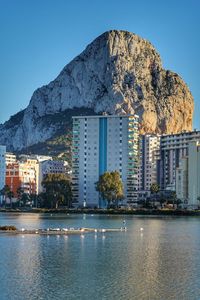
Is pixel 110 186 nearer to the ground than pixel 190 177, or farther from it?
nearer to the ground

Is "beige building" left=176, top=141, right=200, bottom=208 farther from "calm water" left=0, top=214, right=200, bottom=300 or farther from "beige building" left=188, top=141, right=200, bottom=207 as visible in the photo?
"calm water" left=0, top=214, right=200, bottom=300

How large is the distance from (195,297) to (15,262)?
2021 centimetres

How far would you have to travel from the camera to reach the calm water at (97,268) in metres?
41.0

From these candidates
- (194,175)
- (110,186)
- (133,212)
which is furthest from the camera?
(194,175)

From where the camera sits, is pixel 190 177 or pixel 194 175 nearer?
pixel 194 175

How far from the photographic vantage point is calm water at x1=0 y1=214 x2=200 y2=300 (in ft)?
134

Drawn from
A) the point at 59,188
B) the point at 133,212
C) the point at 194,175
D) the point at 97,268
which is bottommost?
the point at 133,212

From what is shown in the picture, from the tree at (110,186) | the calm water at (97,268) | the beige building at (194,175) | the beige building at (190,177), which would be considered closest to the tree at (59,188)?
the tree at (110,186)

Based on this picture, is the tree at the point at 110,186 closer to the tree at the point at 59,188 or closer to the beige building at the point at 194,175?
the tree at the point at 59,188

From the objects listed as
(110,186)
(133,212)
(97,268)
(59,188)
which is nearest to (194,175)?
(133,212)


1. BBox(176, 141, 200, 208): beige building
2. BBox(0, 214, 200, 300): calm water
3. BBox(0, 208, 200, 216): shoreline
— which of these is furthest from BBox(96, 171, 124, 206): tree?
BBox(0, 214, 200, 300): calm water

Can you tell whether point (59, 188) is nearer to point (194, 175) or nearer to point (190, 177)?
point (190, 177)

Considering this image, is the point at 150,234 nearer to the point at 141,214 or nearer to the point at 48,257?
the point at 48,257

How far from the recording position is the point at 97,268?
51531 millimetres
